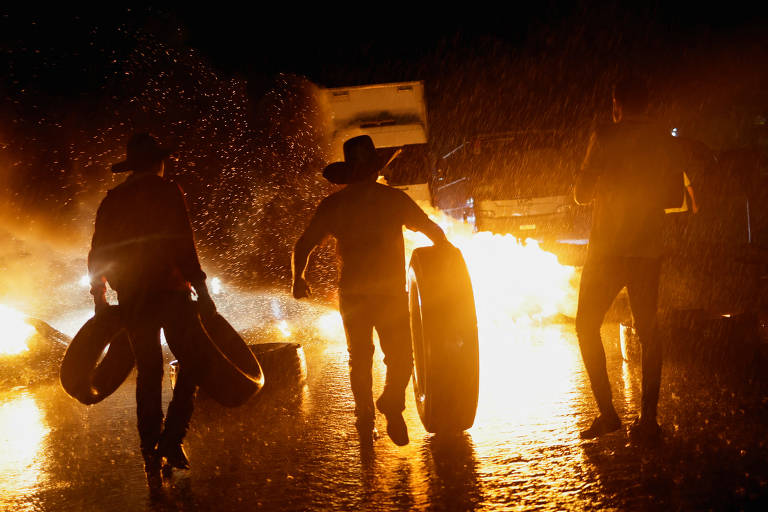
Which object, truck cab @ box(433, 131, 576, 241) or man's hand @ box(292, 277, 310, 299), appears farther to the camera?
truck cab @ box(433, 131, 576, 241)

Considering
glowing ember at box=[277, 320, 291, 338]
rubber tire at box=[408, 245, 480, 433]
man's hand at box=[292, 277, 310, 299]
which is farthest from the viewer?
glowing ember at box=[277, 320, 291, 338]

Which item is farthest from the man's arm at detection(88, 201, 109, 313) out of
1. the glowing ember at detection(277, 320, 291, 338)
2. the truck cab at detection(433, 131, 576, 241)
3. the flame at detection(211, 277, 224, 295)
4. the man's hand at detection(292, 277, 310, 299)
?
the flame at detection(211, 277, 224, 295)

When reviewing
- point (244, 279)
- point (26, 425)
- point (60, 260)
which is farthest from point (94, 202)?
point (26, 425)

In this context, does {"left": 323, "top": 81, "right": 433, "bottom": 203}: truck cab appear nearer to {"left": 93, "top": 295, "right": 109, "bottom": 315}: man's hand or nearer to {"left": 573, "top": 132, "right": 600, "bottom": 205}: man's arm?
{"left": 573, "top": 132, "right": 600, "bottom": 205}: man's arm

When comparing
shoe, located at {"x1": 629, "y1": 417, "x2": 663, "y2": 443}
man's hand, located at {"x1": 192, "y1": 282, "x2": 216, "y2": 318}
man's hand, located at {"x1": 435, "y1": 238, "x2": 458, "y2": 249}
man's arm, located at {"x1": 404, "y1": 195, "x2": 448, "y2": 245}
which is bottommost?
shoe, located at {"x1": 629, "y1": 417, "x2": 663, "y2": 443}

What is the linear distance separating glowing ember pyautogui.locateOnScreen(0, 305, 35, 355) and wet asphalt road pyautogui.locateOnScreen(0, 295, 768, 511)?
2.92 m

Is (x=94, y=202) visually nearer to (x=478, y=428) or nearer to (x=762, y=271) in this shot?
(x=478, y=428)

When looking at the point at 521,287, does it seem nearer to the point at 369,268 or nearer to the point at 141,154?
the point at 369,268

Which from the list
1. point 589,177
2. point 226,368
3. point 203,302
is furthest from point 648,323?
point 203,302

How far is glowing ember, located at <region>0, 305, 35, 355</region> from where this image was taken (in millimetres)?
8289

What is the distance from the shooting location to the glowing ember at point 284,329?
1044 cm

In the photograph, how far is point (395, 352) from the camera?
12.6 feet

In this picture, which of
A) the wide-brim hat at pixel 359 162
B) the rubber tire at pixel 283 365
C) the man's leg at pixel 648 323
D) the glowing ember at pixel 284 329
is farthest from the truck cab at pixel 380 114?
the man's leg at pixel 648 323

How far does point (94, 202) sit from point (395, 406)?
47.9 ft
